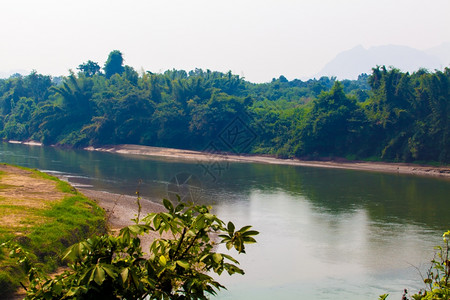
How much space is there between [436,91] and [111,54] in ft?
181

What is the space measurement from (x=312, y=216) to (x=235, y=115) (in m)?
31.4

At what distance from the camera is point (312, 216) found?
20.5 meters

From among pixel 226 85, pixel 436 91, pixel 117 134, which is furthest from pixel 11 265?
pixel 226 85

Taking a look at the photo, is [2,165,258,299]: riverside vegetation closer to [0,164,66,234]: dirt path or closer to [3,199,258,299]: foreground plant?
[3,199,258,299]: foreground plant

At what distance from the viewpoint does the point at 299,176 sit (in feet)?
112

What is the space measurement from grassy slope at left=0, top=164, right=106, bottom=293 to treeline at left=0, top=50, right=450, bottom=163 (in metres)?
28.9

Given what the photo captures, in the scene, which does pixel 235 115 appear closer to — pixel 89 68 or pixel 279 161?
pixel 279 161

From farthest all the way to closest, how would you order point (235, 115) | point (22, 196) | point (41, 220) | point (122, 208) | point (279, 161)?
point (235, 115), point (279, 161), point (122, 208), point (22, 196), point (41, 220)

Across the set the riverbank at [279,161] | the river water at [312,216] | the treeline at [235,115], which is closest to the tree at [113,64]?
the treeline at [235,115]

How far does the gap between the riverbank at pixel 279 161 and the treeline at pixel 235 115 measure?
1.10m

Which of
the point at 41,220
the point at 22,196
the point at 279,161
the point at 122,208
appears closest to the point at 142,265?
the point at 41,220

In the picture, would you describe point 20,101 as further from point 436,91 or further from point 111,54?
point 436,91

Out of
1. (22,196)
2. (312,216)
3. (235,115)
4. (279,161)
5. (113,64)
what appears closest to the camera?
(22,196)

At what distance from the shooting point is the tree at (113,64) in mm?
77125
